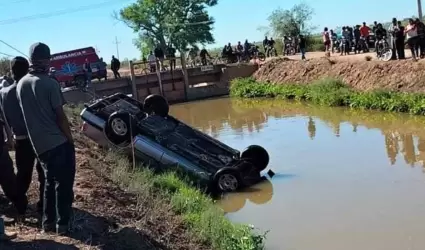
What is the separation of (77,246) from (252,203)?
18.6ft

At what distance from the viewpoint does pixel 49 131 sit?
534 cm

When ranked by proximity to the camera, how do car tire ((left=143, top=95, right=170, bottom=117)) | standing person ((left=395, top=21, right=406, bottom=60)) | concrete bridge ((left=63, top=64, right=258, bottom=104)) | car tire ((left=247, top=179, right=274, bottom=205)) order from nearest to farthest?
car tire ((left=247, top=179, right=274, bottom=205))
car tire ((left=143, top=95, right=170, bottom=117))
standing person ((left=395, top=21, right=406, bottom=60))
concrete bridge ((left=63, top=64, right=258, bottom=104))

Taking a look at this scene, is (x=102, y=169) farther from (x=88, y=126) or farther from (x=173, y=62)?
(x=173, y=62)

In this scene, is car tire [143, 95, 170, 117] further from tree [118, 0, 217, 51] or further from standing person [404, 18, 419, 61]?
tree [118, 0, 217, 51]

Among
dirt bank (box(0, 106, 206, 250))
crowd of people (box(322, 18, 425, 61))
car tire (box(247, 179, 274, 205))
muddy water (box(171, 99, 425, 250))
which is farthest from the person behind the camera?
crowd of people (box(322, 18, 425, 61))

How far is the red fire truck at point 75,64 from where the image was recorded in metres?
A: 35.1

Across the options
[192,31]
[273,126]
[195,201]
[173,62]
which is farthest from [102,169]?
[192,31]

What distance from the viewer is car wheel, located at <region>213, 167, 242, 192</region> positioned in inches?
426

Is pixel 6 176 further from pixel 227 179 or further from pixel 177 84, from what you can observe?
pixel 177 84

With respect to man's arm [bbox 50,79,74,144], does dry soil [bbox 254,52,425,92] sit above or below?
below

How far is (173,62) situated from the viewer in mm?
33969

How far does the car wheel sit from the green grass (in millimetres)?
546

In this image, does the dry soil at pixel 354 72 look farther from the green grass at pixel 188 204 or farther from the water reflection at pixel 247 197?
the green grass at pixel 188 204

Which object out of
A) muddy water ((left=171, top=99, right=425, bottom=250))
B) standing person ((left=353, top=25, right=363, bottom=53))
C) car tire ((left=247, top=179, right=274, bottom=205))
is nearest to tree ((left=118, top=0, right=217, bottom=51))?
standing person ((left=353, top=25, right=363, bottom=53))
